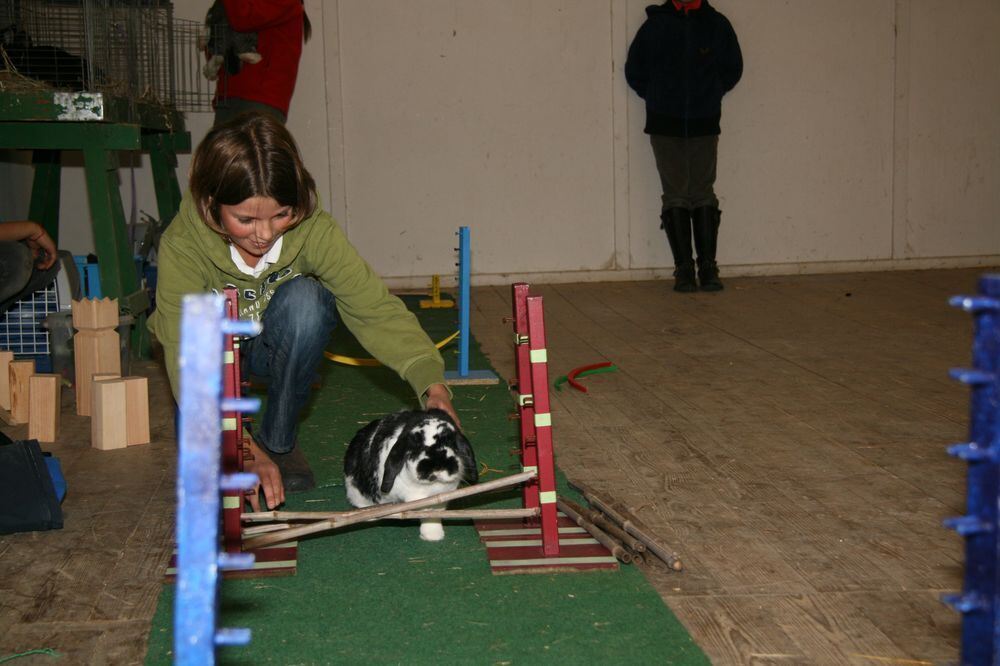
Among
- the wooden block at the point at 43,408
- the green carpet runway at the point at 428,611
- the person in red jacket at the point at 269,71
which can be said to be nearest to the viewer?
the green carpet runway at the point at 428,611

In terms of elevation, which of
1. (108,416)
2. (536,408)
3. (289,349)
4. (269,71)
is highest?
(269,71)

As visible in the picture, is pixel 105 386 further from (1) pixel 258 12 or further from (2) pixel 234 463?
(1) pixel 258 12

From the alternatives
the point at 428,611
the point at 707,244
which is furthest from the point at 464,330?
the point at 707,244

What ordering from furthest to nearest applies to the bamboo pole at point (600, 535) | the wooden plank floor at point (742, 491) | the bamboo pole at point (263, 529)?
the bamboo pole at point (263, 529), the bamboo pole at point (600, 535), the wooden plank floor at point (742, 491)

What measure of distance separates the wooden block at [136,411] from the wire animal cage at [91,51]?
51.1 inches

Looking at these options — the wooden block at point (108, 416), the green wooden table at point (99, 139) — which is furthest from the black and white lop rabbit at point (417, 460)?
the green wooden table at point (99, 139)

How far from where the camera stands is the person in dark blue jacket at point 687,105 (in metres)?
6.77

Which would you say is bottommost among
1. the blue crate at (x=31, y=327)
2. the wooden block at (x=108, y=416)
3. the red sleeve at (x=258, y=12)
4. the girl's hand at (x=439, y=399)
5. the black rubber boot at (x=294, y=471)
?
the black rubber boot at (x=294, y=471)

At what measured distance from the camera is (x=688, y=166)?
6926 millimetres

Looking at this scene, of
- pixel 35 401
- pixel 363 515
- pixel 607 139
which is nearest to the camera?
pixel 363 515

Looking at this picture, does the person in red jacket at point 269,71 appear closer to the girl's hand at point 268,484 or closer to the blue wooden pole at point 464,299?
the blue wooden pole at point 464,299

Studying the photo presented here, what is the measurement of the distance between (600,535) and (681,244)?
15.7 feet

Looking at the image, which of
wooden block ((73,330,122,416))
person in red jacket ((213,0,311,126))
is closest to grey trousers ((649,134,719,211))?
person in red jacket ((213,0,311,126))

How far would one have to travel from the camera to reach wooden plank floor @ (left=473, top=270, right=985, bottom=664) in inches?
78.6
